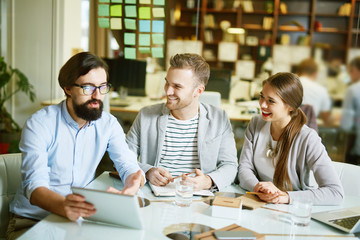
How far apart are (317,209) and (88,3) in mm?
3146

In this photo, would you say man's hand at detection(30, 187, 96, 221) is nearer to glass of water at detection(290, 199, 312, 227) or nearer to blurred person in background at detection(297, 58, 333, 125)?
glass of water at detection(290, 199, 312, 227)

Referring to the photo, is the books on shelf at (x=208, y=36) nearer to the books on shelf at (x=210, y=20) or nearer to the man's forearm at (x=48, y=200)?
the books on shelf at (x=210, y=20)

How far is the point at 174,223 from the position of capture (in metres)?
1.47

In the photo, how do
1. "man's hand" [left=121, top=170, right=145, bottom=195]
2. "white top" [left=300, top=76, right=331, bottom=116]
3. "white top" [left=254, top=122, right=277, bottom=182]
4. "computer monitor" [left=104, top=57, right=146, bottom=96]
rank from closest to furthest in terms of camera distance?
1. "man's hand" [left=121, top=170, right=145, bottom=195]
2. "white top" [left=254, top=122, right=277, bottom=182]
3. "computer monitor" [left=104, top=57, right=146, bottom=96]
4. "white top" [left=300, top=76, right=331, bottom=116]

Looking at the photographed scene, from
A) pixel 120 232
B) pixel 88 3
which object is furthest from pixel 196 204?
pixel 88 3

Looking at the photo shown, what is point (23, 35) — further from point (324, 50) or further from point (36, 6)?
point (324, 50)

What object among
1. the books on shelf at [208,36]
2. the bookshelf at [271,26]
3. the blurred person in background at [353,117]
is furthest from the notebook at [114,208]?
the books on shelf at [208,36]

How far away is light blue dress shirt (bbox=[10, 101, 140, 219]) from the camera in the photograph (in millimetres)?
1673

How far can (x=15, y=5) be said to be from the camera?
4.38m

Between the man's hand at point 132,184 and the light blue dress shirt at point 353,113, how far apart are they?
3.86 m

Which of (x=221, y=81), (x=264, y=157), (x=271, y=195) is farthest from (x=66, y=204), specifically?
(x=221, y=81)

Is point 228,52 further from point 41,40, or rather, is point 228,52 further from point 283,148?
point 283,148

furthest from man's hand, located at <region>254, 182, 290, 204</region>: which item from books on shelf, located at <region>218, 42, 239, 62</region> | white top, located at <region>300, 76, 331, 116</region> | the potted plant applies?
books on shelf, located at <region>218, 42, 239, 62</region>

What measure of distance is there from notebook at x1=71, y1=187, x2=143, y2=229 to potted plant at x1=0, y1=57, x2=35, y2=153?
3.17 meters
